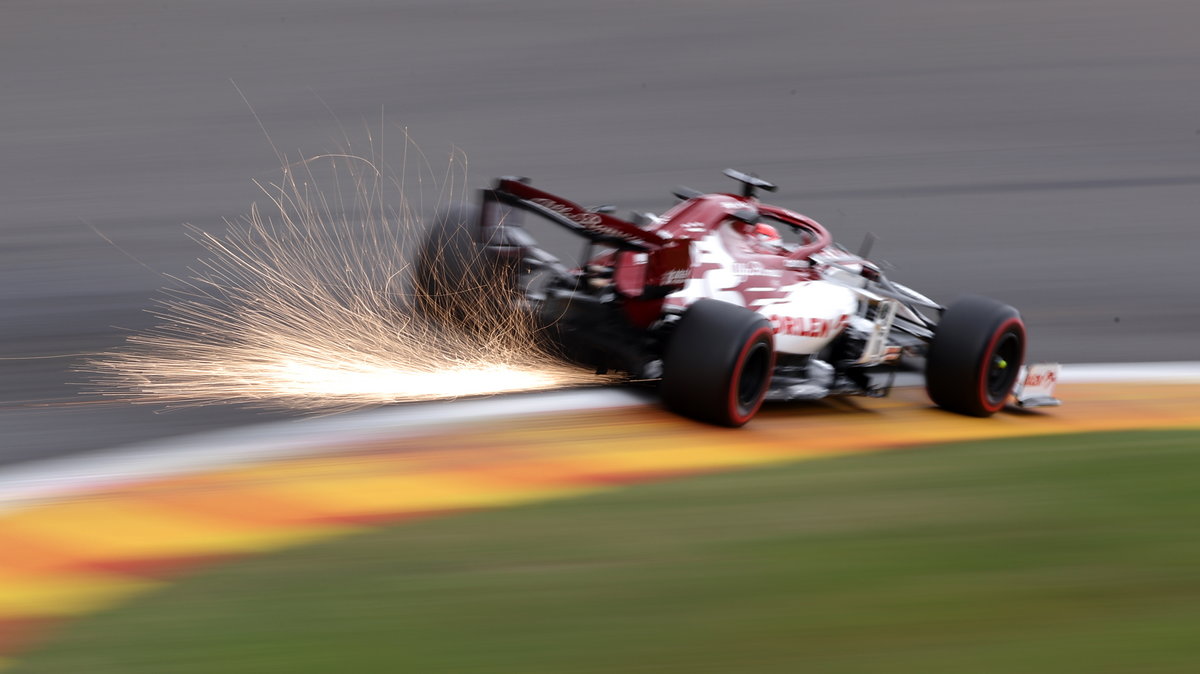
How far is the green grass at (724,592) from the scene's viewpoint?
3.61 meters

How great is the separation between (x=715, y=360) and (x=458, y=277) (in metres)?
1.69

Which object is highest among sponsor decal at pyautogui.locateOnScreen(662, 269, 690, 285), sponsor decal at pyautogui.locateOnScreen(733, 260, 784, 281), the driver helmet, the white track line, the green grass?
the driver helmet

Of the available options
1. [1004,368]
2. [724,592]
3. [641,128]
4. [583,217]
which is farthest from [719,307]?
[641,128]

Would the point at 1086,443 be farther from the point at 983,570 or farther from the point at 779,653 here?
the point at 779,653

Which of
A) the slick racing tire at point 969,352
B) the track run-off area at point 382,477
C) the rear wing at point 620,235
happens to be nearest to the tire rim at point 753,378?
the track run-off area at point 382,477

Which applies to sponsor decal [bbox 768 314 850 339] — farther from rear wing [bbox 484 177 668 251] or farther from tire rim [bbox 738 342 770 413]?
rear wing [bbox 484 177 668 251]

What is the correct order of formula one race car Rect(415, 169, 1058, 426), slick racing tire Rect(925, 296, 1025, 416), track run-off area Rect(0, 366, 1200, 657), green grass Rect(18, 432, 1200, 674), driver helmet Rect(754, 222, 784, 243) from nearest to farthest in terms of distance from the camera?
green grass Rect(18, 432, 1200, 674) < track run-off area Rect(0, 366, 1200, 657) < formula one race car Rect(415, 169, 1058, 426) < slick racing tire Rect(925, 296, 1025, 416) < driver helmet Rect(754, 222, 784, 243)

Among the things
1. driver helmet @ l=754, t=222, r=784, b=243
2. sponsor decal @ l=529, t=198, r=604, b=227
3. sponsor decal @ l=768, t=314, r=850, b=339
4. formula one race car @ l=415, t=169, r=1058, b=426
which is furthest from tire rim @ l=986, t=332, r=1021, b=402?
sponsor decal @ l=529, t=198, r=604, b=227

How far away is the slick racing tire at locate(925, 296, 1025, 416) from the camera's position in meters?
7.20

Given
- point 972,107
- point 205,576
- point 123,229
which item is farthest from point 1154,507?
point 972,107

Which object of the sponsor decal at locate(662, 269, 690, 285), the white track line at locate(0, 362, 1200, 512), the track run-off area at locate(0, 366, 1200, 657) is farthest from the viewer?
the sponsor decal at locate(662, 269, 690, 285)

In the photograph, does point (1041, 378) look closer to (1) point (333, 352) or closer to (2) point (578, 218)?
(2) point (578, 218)

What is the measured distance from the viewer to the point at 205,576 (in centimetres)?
428

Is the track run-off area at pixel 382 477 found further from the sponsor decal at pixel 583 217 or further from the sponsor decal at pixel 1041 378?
the sponsor decal at pixel 583 217
